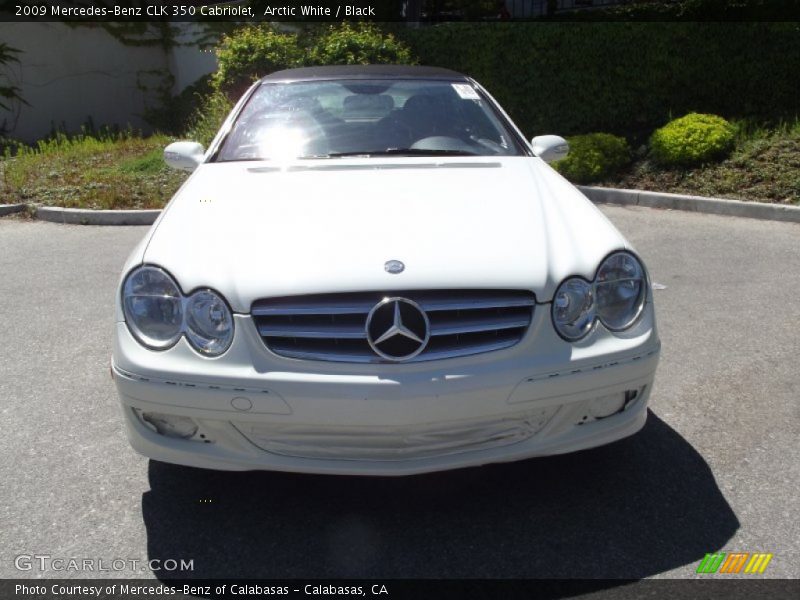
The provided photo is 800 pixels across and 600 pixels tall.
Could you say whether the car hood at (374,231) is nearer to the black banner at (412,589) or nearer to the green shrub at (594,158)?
the black banner at (412,589)

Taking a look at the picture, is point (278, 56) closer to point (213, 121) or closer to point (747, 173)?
point (213, 121)

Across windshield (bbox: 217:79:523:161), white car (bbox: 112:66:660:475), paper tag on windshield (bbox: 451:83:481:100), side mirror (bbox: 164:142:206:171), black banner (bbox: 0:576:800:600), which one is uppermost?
paper tag on windshield (bbox: 451:83:481:100)

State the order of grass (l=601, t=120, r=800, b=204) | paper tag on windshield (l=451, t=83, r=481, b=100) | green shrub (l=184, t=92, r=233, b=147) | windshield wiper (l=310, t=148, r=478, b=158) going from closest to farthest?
1. windshield wiper (l=310, t=148, r=478, b=158)
2. paper tag on windshield (l=451, t=83, r=481, b=100)
3. grass (l=601, t=120, r=800, b=204)
4. green shrub (l=184, t=92, r=233, b=147)

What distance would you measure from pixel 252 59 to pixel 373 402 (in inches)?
377

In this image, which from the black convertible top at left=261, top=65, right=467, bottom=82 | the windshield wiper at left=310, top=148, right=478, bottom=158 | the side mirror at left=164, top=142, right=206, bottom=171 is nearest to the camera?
the windshield wiper at left=310, top=148, right=478, bottom=158

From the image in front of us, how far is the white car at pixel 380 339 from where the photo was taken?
104 inches

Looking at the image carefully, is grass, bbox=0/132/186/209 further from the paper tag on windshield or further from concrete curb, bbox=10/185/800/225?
the paper tag on windshield

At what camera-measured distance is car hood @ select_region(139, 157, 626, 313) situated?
2.74m

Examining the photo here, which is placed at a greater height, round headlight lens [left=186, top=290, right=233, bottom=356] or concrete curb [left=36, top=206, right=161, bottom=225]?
round headlight lens [left=186, top=290, right=233, bottom=356]

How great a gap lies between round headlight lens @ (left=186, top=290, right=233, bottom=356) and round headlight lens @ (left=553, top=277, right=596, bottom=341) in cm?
109

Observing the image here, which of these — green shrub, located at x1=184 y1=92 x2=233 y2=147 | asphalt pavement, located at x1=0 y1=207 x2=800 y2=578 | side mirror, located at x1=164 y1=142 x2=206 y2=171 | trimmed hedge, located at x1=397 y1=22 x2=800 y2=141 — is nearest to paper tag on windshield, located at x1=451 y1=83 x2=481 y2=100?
side mirror, located at x1=164 y1=142 x2=206 y2=171

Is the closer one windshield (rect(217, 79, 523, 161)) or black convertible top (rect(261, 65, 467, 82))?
windshield (rect(217, 79, 523, 161))

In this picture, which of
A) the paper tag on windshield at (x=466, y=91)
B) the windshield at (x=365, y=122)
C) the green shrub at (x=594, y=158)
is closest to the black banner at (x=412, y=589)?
the windshield at (x=365, y=122)

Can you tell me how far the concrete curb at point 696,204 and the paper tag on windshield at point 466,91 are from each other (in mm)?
4441
